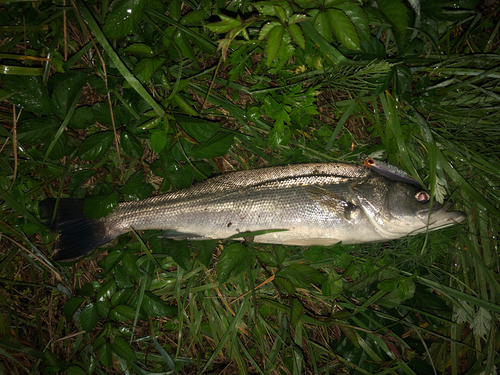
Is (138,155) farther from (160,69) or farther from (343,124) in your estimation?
(343,124)

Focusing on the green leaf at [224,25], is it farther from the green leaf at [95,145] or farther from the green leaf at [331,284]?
the green leaf at [331,284]

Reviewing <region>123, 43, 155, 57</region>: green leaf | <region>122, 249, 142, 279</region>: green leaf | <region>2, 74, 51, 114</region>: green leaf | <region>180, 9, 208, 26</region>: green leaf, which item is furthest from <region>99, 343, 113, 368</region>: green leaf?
<region>180, 9, 208, 26</region>: green leaf

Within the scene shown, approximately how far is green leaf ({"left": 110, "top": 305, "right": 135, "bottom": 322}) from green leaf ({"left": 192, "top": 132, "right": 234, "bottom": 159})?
173cm

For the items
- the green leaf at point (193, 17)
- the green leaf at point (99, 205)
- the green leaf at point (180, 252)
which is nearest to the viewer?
the green leaf at point (193, 17)

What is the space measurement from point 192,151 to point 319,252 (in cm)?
168

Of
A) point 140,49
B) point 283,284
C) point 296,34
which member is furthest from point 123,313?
point 296,34

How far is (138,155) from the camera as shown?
2.58 m

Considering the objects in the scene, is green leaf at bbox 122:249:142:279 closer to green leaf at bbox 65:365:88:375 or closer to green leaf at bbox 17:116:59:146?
green leaf at bbox 65:365:88:375

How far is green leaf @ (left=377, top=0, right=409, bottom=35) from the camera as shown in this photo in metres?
2.12

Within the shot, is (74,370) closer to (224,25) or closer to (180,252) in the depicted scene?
(180,252)

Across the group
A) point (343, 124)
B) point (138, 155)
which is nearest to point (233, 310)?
point (138, 155)

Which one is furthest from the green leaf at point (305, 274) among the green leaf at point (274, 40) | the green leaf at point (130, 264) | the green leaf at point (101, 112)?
the green leaf at point (101, 112)

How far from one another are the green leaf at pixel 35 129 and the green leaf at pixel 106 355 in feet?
7.23

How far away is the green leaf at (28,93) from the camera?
236cm
